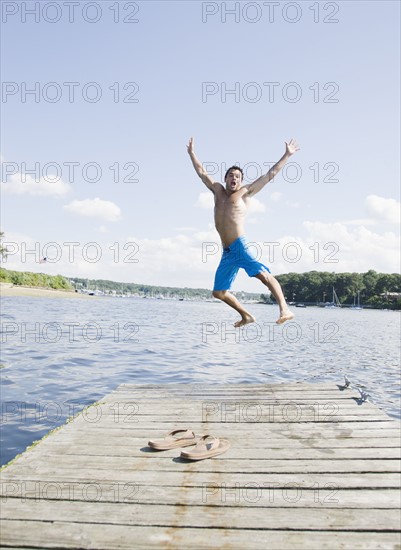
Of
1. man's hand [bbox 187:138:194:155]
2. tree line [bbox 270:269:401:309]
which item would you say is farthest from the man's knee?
tree line [bbox 270:269:401:309]

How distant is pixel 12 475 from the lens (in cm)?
524

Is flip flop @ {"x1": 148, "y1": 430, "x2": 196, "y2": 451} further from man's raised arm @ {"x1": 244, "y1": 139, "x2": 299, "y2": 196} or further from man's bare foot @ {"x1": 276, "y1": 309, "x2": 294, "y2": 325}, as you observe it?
man's raised arm @ {"x1": 244, "y1": 139, "x2": 299, "y2": 196}

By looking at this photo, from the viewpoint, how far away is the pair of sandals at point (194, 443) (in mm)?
5758

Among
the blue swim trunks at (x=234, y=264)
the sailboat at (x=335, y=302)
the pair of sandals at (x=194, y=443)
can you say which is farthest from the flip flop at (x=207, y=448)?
the sailboat at (x=335, y=302)

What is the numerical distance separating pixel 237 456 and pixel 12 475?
277 cm

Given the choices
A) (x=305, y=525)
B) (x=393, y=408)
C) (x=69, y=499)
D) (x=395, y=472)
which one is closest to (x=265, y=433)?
(x=395, y=472)

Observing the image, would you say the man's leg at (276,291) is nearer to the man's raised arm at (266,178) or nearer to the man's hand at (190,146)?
the man's raised arm at (266,178)

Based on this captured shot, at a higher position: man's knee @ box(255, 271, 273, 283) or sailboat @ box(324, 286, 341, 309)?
man's knee @ box(255, 271, 273, 283)

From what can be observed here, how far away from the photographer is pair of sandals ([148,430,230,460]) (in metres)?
5.76

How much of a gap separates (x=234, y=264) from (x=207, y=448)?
250cm

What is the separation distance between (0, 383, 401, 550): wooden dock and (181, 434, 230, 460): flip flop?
0.09 meters

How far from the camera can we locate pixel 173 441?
624cm

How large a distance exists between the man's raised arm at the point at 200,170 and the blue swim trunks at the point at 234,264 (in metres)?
0.79

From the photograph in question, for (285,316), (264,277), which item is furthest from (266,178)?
(285,316)
